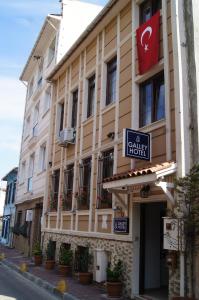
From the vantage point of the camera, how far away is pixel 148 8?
12.1m

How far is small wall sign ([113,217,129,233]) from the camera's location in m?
10.8

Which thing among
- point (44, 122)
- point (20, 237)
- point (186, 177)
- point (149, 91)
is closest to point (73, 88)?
point (44, 122)

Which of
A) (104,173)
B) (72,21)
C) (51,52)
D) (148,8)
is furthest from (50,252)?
(72,21)

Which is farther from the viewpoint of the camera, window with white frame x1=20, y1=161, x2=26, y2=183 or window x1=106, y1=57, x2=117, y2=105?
window with white frame x1=20, y1=161, x2=26, y2=183

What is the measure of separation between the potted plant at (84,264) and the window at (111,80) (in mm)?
5032

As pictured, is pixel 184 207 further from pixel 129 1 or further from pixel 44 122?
pixel 44 122

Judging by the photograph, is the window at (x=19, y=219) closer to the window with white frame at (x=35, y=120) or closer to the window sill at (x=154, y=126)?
the window with white frame at (x=35, y=120)

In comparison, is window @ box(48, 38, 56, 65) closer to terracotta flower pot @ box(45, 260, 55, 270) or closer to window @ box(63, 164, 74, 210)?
window @ box(63, 164, 74, 210)

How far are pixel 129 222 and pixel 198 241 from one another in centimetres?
278

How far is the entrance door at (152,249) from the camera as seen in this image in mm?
10641

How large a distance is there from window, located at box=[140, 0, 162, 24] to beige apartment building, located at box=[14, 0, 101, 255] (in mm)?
8248

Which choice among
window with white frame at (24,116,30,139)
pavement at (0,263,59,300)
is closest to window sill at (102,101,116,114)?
pavement at (0,263,59,300)

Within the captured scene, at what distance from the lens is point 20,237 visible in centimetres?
2419

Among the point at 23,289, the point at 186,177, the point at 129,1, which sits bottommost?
the point at 23,289
